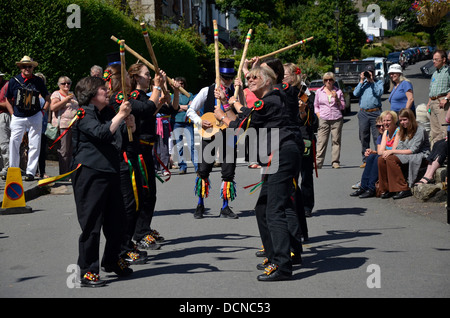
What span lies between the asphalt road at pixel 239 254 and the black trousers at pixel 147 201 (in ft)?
1.16

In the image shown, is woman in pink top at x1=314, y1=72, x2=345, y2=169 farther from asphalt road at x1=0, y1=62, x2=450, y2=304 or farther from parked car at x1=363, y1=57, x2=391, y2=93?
parked car at x1=363, y1=57, x2=391, y2=93

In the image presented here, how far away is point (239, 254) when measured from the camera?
24.6 ft

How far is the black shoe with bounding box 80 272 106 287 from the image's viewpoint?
618cm

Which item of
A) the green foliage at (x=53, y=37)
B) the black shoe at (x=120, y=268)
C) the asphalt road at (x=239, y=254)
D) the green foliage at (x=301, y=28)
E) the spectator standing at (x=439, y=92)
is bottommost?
the asphalt road at (x=239, y=254)

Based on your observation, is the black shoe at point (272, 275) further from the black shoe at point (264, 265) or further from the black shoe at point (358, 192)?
the black shoe at point (358, 192)

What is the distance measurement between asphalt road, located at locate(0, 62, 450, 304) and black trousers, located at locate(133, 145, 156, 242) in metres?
0.35

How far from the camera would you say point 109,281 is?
6406 mm

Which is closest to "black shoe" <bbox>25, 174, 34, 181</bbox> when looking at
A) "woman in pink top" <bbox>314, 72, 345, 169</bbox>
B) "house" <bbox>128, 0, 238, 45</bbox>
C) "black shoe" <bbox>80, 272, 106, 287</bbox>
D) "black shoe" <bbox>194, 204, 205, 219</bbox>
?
"black shoe" <bbox>194, 204, 205, 219</bbox>

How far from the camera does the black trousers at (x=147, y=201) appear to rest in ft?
25.2

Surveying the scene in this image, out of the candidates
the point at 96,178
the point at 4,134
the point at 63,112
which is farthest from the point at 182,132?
the point at 96,178

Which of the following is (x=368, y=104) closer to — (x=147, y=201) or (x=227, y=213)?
(x=227, y=213)

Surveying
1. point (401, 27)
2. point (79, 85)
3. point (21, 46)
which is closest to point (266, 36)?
point (21, 46)

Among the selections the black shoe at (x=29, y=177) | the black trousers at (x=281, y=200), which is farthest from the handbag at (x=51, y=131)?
the black trousers at (x=281, y=200)

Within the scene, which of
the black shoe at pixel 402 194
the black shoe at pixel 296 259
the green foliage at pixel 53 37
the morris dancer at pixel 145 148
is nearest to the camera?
the black shoe at pixel 296 259
